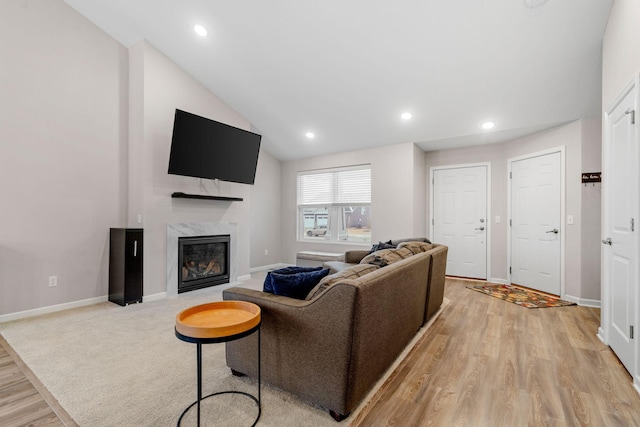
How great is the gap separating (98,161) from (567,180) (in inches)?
250

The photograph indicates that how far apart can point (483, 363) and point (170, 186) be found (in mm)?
4192

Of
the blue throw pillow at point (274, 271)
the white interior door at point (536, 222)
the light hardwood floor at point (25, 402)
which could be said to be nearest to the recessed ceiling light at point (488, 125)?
the white interior door at point (536, 222)

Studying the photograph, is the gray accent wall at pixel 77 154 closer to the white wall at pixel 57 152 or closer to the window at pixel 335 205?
the white wall at pixel 57 152

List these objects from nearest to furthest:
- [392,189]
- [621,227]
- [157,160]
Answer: [621,227] → [157,160] → [392,189]

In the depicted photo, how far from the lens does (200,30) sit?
372 cm

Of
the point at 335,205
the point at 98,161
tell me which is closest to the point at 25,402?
the point at 98,161

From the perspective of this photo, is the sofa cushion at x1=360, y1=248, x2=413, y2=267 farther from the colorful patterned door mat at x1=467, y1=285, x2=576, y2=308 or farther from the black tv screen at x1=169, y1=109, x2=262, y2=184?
the black tv screen at x1=169, y1=109, x2=262, y2=184

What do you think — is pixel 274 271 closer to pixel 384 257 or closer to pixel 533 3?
pixel 384 257

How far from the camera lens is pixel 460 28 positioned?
Answer: 3037 millimetres

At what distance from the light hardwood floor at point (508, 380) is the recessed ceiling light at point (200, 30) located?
4233 mm

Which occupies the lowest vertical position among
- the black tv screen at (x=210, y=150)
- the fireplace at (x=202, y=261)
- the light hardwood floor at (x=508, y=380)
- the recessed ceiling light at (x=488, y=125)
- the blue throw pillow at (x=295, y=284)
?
the light hardwood floor at (x=508, y=380)

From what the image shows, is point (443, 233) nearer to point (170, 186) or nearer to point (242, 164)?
point (242, 164)

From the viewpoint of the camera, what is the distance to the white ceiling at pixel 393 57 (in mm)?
2959

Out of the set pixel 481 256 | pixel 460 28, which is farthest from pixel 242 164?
pixel 481 256
